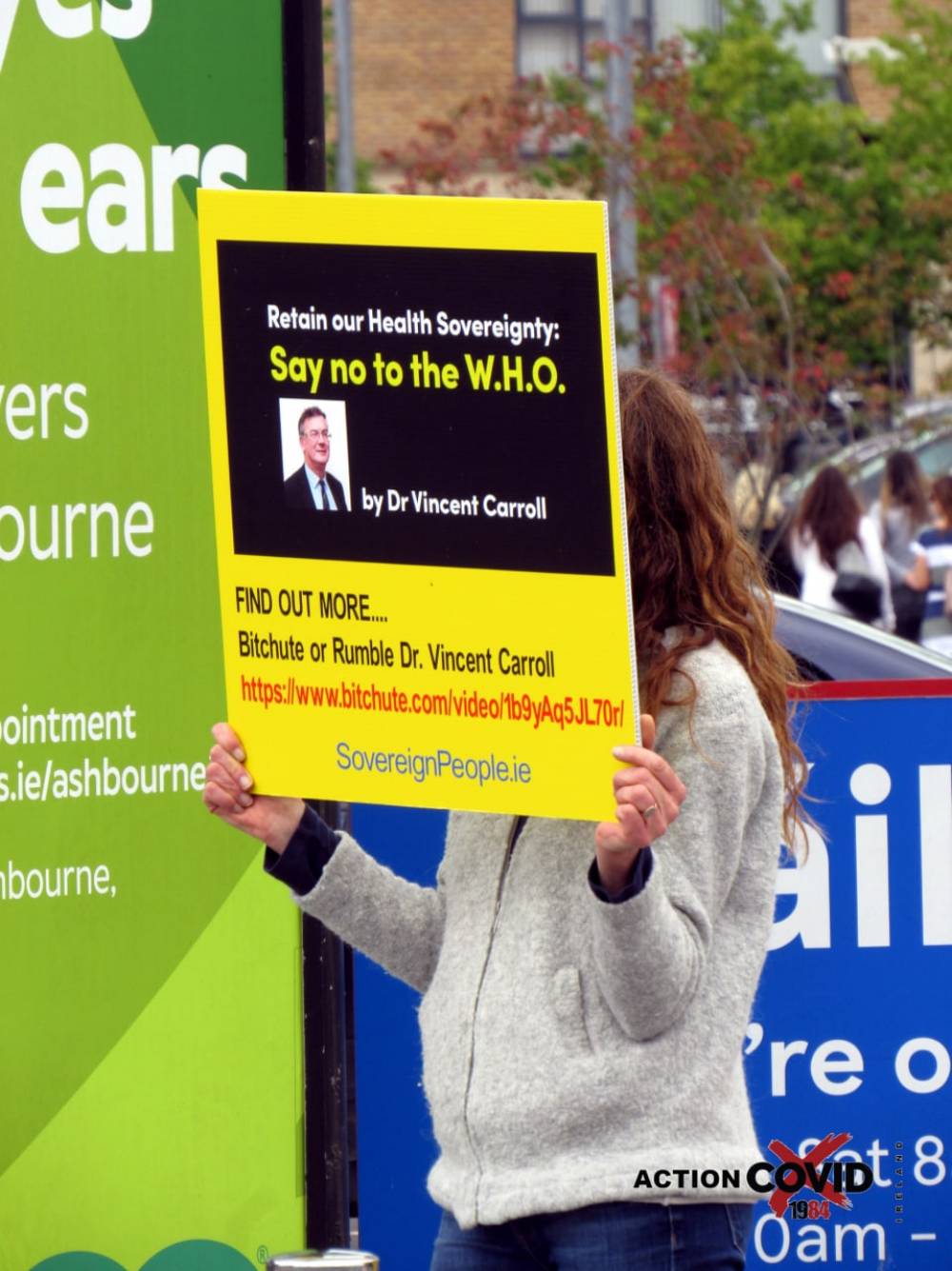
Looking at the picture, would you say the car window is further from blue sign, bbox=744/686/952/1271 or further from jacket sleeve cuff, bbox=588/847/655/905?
jacket sleeve cuff, bbox=588/847/655/905

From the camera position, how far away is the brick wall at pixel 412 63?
4116 cm

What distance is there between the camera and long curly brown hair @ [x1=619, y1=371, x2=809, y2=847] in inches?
108

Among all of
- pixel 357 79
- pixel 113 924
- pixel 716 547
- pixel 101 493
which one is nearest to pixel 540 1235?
pixel 716 547

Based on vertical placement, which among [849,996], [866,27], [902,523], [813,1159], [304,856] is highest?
[866,27]

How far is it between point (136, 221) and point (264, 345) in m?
0.97

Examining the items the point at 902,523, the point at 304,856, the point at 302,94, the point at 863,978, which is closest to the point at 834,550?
the point at 902,523

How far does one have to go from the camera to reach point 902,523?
1245cm

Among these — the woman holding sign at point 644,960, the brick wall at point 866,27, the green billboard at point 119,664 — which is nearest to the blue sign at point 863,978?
the green billboard at point 119,664

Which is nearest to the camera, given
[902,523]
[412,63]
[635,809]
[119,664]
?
[635,809]

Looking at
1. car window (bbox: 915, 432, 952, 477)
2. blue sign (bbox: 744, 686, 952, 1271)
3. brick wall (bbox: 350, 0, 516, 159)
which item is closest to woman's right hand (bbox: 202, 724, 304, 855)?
blue sign (bbox: 744, 686, 952, 1271)

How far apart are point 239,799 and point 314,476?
0.45 meters

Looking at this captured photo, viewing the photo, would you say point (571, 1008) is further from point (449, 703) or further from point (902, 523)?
point (902, 523)

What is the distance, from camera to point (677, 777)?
2527mm

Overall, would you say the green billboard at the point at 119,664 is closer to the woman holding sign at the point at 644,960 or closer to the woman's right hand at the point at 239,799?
the woman's right hand at the point at 239,799
